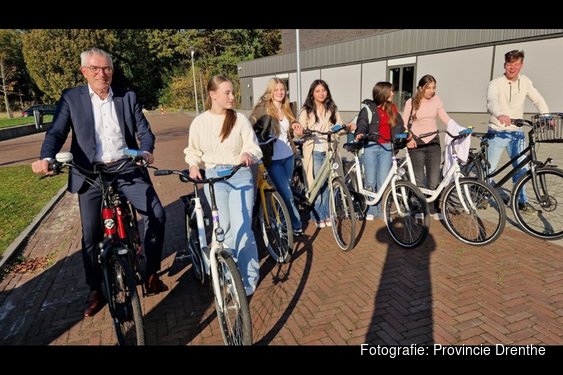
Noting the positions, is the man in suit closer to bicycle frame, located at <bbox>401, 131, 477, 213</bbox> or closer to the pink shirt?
bicycle frame, located at <bbox>401, 131, 477, 213</bbox>

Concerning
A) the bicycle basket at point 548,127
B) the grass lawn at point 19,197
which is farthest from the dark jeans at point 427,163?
the grass lawn at point 19,197

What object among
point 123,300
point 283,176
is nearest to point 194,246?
point 123,300

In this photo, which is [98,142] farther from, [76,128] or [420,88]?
[420,88]

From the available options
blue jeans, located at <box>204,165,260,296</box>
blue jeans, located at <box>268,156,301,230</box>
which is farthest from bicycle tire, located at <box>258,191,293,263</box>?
blue jeans, located at <box>204,165,260,296</box>

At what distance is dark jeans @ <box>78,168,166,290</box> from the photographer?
309 centimetres

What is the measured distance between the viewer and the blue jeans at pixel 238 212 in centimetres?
313

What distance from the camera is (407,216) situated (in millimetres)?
4281

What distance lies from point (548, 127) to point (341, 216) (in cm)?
244

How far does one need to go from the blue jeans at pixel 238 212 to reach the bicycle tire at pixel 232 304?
0.51 m

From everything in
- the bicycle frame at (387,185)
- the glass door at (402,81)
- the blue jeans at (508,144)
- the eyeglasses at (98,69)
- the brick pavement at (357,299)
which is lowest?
the brick pavement at (357,299)

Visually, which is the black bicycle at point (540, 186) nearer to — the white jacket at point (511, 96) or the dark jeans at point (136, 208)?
the white jacket at point (511, 96)

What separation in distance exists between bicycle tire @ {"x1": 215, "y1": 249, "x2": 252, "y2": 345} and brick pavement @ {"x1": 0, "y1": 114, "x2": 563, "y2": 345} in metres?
0.26
